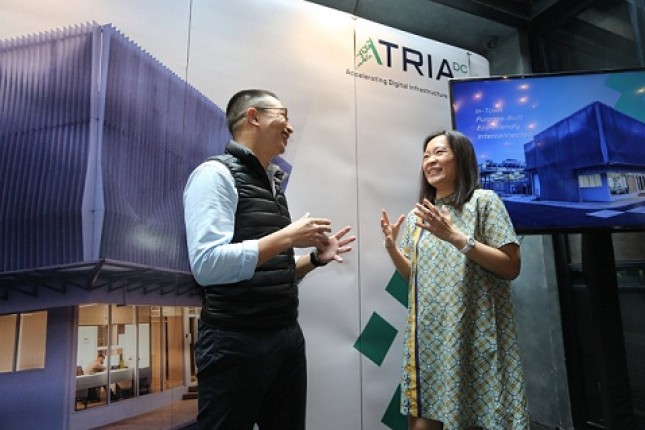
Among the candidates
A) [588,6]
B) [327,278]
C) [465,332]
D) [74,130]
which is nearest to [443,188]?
[465,332]

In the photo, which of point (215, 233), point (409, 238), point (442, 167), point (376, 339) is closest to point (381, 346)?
point (376, 339)

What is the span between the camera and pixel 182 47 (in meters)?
1.81

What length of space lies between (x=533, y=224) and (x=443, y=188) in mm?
605

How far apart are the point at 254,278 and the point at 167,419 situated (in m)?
0.76

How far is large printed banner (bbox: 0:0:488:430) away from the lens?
1879 mm

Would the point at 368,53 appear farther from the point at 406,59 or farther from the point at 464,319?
the point at 464,319

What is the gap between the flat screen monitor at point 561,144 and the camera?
1.94m

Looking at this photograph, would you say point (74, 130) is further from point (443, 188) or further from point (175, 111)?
point (443, 188)

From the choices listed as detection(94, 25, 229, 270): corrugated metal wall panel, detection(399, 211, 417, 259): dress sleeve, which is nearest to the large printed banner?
detection(94, 25, 229, 270): corrugated metal wall panel

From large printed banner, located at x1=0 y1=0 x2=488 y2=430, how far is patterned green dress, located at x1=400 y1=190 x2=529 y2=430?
1.67 feet

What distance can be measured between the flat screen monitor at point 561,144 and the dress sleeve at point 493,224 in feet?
1.77

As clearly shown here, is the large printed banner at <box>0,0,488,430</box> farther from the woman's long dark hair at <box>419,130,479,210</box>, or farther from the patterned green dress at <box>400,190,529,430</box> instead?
the woman's long dark hair at <box>419,130,479,210</box>

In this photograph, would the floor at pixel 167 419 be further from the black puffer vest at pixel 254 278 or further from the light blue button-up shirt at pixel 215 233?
the light blue button-up shirt at pixel 215 233

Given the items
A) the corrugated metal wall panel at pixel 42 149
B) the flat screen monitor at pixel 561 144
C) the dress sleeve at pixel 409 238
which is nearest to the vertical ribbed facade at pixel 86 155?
the corrugated metal wall panel at pixel 42 149
